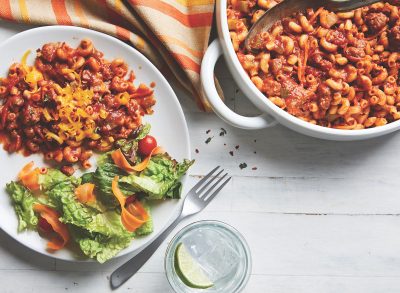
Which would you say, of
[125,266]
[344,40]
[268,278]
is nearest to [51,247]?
[125,266]

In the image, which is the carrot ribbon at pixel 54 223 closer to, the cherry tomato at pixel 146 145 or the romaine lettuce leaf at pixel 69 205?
the romaine lettuce leaf at pixel 69 205

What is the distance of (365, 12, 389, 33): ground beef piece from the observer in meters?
1.72

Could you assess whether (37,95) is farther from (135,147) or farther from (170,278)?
(170,278)

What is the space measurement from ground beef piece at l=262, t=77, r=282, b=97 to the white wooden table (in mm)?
188

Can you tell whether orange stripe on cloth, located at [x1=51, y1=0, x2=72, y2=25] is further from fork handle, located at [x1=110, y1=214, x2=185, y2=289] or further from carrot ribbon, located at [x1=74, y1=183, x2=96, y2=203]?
fork handle, located at [x1=110, y1=214, x2=185, y2=289]

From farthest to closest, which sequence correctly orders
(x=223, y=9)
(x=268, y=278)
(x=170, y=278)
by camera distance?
(x=268, y=278)
(x=170, y=278)
(x=223, y=9)

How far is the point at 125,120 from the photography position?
1.75 meters

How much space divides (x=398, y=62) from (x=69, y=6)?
1040 mm

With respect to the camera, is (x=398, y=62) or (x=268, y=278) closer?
(x=398, y=62)

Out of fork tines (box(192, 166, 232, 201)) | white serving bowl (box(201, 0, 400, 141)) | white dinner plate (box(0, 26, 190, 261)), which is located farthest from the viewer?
fork tines (box(192, 166, 232, 201))

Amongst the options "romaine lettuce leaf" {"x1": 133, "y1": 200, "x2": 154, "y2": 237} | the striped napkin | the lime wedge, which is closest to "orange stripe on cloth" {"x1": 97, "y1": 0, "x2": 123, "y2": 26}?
the striped napkin

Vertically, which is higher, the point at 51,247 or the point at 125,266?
the point at 51,247

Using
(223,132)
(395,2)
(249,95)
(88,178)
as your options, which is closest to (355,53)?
(395,2)

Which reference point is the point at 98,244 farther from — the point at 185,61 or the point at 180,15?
the point at 180,15
